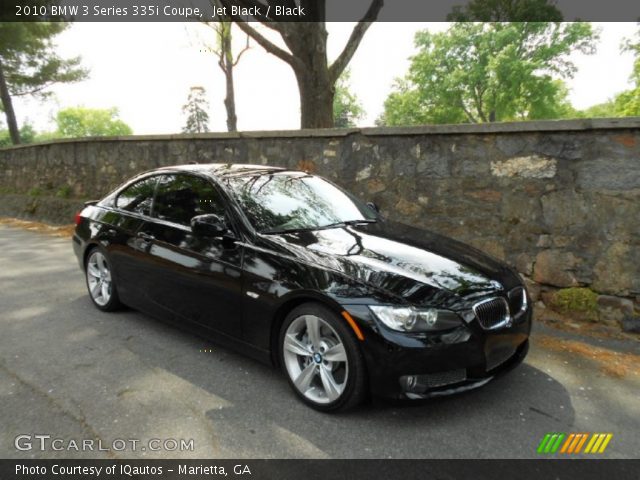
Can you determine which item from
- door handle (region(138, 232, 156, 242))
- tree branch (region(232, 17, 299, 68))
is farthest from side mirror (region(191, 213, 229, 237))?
tree branch (region(232, 17, 299, 68))

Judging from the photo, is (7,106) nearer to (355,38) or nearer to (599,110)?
(355,38)

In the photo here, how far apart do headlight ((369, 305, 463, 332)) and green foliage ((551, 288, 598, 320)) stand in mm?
2735

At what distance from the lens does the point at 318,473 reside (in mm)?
2338

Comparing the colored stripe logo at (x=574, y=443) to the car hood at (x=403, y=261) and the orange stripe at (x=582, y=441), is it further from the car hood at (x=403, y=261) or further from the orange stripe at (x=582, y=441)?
the car hood at (x=403, y=261)

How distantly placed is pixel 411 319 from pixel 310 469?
3.09ft

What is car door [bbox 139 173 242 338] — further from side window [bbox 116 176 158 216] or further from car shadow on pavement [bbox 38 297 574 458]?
car shadow on pavement [bbox 38 297 574 458]

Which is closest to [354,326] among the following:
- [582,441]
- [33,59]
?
[582,441]

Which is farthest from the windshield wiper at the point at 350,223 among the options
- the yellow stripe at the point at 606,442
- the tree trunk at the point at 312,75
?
the tree trunk at the point at 312,75

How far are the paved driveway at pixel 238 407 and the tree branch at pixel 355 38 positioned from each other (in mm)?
7193

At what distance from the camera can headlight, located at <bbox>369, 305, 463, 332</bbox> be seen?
8.56 feet

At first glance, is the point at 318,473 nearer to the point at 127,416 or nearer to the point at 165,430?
the point at 165,430

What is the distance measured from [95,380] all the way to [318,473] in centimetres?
182

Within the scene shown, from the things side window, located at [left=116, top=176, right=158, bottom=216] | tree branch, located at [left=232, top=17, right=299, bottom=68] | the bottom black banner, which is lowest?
the bottom black banner

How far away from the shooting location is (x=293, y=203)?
382 centimetres
